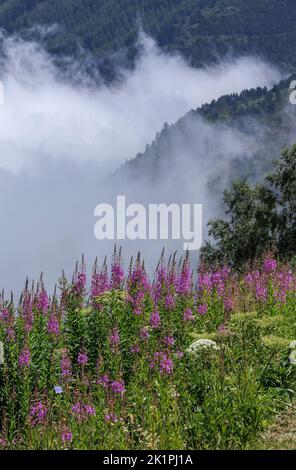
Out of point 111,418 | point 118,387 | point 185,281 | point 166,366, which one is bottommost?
point 111,418

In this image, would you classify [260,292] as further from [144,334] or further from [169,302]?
[144,334]

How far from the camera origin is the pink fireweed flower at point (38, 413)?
9.40 meters

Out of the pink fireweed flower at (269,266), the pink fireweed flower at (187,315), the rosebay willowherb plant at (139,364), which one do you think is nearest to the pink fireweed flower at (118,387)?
the rosebay willowherb plant at (139,364)

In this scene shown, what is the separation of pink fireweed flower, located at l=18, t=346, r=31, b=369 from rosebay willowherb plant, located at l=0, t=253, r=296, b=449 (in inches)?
0.6

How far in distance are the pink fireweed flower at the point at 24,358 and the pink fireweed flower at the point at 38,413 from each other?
733mm

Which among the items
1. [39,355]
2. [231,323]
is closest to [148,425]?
[39,355]

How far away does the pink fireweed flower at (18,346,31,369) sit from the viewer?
34.9 ft

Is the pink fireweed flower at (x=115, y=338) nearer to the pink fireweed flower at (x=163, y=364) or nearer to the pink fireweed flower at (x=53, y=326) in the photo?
the pink fireweed flower at (x=163, y=364)

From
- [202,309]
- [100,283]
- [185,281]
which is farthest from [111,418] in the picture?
[185,281]

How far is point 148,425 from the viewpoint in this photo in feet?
31.2

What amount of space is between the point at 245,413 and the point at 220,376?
2.03ft

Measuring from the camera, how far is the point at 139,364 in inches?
428

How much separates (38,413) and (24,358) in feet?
4.00

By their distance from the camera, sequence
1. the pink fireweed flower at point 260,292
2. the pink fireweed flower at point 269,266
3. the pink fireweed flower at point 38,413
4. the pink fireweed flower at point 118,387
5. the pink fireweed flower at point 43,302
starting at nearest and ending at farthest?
the pink fireweed flower at point 38,413
the pink fireweed flower at point 118,387
the pink fireweed flower at point 43,302
the pink fireweed flower at point 260,292
the pink fireweed flower at point 269,266
